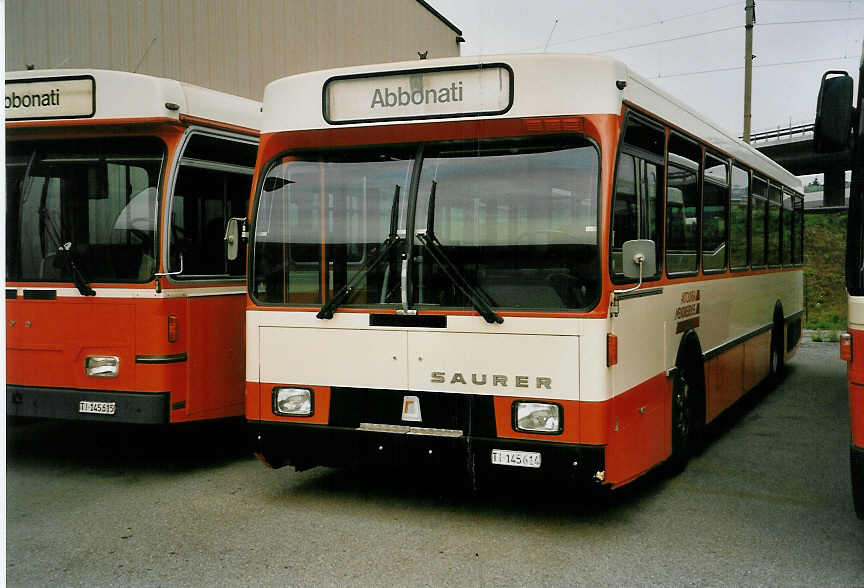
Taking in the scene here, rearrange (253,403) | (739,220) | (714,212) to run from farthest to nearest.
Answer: (739,220) → (714,212) → (253,403)

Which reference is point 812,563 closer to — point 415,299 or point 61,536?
point 415,299

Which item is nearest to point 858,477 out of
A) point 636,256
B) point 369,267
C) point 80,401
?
point 636,256

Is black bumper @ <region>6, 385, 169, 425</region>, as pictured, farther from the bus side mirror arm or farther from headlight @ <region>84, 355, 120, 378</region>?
the bus side mirror arm

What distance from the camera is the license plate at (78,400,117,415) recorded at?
7051mm

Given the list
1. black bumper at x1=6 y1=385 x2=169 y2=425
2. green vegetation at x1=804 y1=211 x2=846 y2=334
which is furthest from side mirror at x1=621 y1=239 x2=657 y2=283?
green vegetation at x1=804 y1=211 x2=846 y2=334

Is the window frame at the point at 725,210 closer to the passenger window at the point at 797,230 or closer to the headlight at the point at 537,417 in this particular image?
the headlight at the point at 537,417

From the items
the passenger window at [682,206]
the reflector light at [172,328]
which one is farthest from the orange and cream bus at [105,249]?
the passenger window at [682,206]

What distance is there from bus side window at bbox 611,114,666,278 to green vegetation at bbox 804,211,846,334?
14942 millimetres

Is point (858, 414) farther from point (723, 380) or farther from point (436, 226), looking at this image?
point (723, 380)

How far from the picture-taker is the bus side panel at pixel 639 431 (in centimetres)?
565

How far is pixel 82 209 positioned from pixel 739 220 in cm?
612

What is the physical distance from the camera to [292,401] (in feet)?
20.4

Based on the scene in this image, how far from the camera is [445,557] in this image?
5.35 metres

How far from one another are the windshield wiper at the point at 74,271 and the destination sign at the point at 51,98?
→ 39.7 inches
